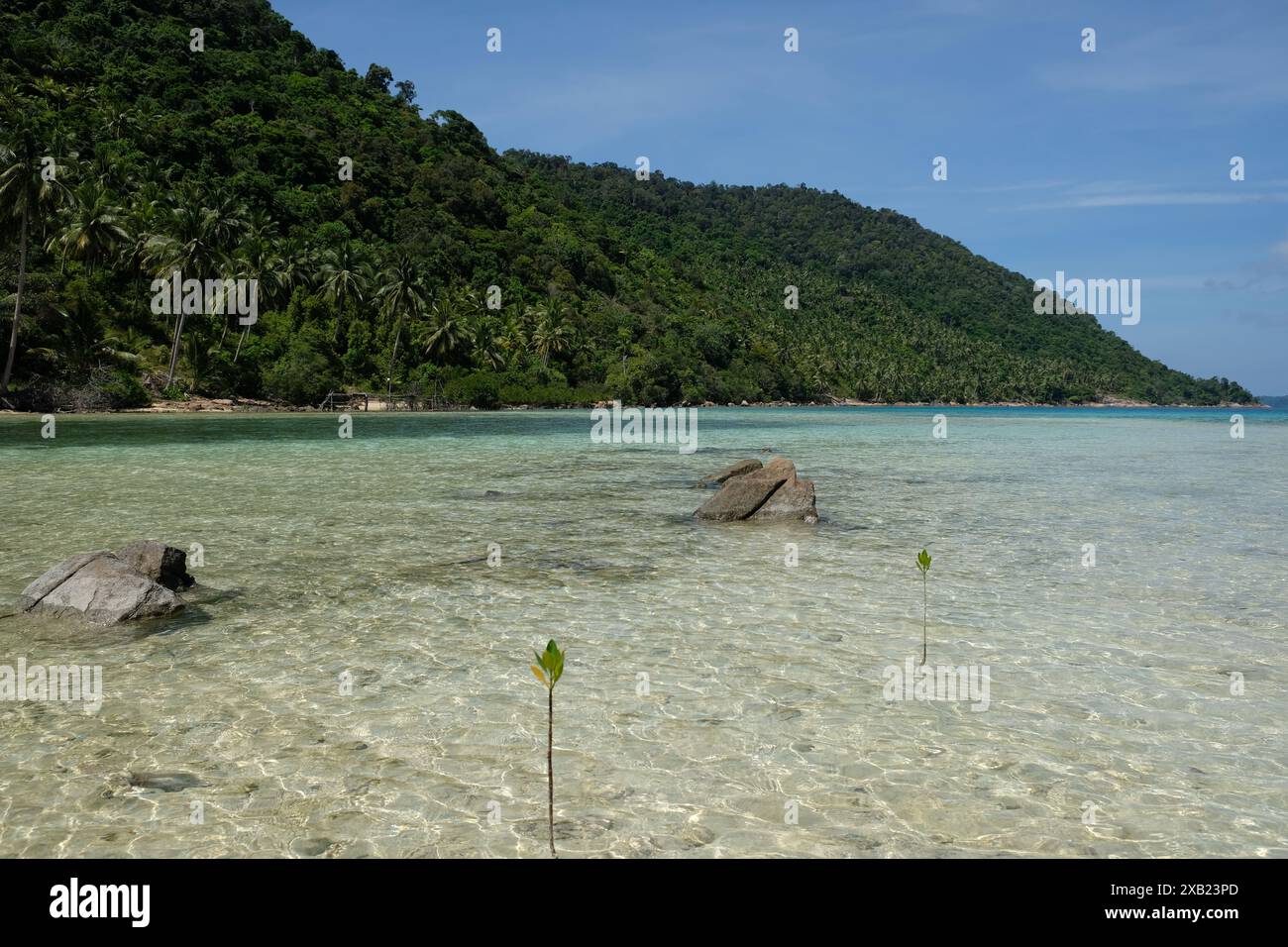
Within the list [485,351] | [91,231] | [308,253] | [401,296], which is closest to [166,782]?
[91,231]

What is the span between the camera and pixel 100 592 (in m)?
9.12

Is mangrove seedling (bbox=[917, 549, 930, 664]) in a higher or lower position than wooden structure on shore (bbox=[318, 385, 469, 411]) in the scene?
lower

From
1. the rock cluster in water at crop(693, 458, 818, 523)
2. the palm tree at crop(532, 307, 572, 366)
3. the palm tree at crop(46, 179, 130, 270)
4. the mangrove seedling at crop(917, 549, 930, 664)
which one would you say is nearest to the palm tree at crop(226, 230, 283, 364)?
the palm tree at crop(46, 179, 130, 270)

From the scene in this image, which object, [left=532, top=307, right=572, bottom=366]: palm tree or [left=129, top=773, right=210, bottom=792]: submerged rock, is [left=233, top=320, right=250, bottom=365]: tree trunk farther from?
[left=129, top=773, right=210, bottom=792]: submerged rock

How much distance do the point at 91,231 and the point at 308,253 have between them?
27.0 meters

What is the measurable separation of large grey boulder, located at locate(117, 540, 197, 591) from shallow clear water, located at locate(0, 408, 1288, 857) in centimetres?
64

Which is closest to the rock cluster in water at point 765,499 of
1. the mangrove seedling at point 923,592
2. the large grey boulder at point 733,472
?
the large grey boulder at point 733,472

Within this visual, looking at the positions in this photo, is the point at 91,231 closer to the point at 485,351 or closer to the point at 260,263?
the point at 260,263

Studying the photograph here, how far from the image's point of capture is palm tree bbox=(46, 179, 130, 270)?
221 ft

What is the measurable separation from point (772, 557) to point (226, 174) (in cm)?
11214

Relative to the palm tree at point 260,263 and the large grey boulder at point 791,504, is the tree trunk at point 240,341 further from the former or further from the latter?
→ the large grey boulder at point 791,504

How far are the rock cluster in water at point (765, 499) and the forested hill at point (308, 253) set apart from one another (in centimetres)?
5664

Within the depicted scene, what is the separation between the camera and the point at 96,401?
56656 mm
